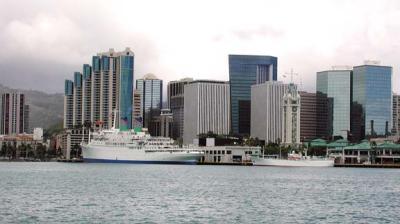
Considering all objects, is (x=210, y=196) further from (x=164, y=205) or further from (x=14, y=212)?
(x=14, y=212)

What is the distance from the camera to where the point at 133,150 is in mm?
186875

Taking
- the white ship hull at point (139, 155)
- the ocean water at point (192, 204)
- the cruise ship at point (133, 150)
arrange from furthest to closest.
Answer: the cruise ship at point (133, 150) → the white ship hull at point (139, 155) → the ocean water at point (192, 204)

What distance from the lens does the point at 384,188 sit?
90.3 m

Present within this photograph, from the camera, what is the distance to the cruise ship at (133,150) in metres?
187

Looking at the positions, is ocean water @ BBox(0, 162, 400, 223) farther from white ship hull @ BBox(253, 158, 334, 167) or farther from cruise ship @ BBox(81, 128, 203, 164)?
cruise ship @ BBox(81, 128, 203, 164)

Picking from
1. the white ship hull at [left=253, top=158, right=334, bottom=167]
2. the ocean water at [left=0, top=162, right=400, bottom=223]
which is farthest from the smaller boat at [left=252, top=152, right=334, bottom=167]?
the ocean water at [left=0, top=162, right=400, bottom=223]

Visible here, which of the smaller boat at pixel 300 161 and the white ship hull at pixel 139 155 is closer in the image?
the smaller boat at pixel 300 161

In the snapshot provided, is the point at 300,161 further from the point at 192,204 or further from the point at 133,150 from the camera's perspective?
the point at 192,204

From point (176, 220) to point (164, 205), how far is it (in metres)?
9.67

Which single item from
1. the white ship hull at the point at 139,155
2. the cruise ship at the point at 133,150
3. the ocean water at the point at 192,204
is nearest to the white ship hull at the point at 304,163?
the cruise ship at the point at 133,150

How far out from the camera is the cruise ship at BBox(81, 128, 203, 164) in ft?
613

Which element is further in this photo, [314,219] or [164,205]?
[164,205]

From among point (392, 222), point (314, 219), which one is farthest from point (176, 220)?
point (392, 222)

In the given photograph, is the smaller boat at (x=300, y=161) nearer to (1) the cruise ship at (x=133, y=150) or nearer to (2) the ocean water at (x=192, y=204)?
(1) the cruise ship at (x=133, y=150)
